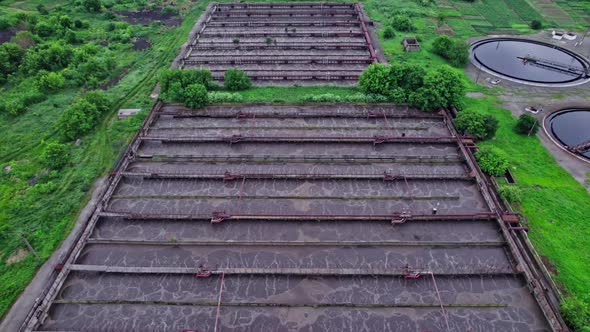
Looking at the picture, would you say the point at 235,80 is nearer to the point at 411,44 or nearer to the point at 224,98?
the point at 224,98

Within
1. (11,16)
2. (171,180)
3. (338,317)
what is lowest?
(338,317)

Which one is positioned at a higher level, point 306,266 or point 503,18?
point 503,18

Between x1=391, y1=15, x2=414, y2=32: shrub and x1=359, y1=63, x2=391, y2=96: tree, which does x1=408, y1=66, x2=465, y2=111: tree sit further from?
x1=391, y1=15, x2=414, y2=32: shrub

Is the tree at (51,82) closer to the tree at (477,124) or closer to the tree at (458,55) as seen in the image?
the tree at (477,124)

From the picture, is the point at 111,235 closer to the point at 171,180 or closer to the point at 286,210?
the point at 171,180

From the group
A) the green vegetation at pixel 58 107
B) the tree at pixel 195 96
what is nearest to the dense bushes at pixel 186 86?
the tree at pixel 195 96

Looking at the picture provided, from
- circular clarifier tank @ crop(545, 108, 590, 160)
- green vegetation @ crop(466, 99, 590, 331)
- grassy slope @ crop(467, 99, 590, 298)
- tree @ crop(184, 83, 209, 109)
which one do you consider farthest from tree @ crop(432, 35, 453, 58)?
tree @ crop(184, 83, 209, 109)

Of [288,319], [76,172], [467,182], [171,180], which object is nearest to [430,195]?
[467,182]
